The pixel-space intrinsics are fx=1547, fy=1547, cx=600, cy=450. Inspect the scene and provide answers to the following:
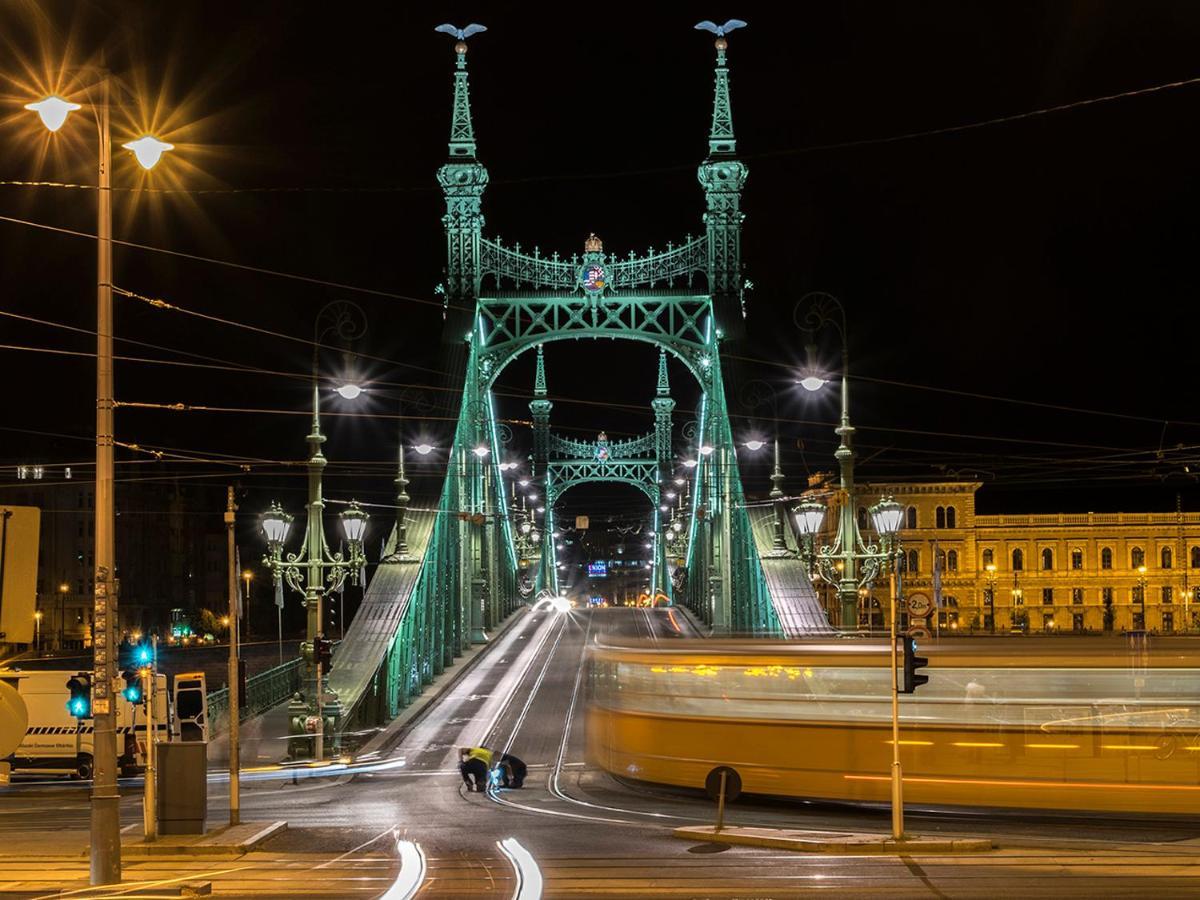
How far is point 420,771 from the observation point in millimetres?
35594

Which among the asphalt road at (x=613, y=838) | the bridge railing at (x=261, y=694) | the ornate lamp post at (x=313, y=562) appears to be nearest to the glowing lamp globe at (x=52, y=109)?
the asphalt road at (x=613, y=838)

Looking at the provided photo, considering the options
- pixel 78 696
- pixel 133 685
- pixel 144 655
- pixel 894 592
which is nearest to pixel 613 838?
pixel 894 592

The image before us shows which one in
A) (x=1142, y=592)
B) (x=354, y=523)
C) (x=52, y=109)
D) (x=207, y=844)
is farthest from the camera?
(x=1142, y=592)

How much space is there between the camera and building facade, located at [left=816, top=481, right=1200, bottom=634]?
10559cm

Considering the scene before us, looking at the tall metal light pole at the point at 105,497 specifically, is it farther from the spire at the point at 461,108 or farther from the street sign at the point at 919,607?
the spire at the point at 461,108

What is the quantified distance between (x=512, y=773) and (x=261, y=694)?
17.8 meters

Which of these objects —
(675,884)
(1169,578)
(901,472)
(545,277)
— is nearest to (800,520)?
(675,884)

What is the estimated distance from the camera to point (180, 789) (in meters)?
21.7

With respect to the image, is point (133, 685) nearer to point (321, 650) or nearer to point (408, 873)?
point (408, 873)

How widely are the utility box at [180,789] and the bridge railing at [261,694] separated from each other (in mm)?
17593

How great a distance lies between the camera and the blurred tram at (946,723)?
2075 cm

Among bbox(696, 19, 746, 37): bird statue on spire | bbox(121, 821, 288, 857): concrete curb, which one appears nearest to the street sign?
Answer: bbox(121, 821, 288, 857): concrete curb

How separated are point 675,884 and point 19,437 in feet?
316

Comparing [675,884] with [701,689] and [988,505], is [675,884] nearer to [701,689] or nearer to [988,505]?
[701,689]
